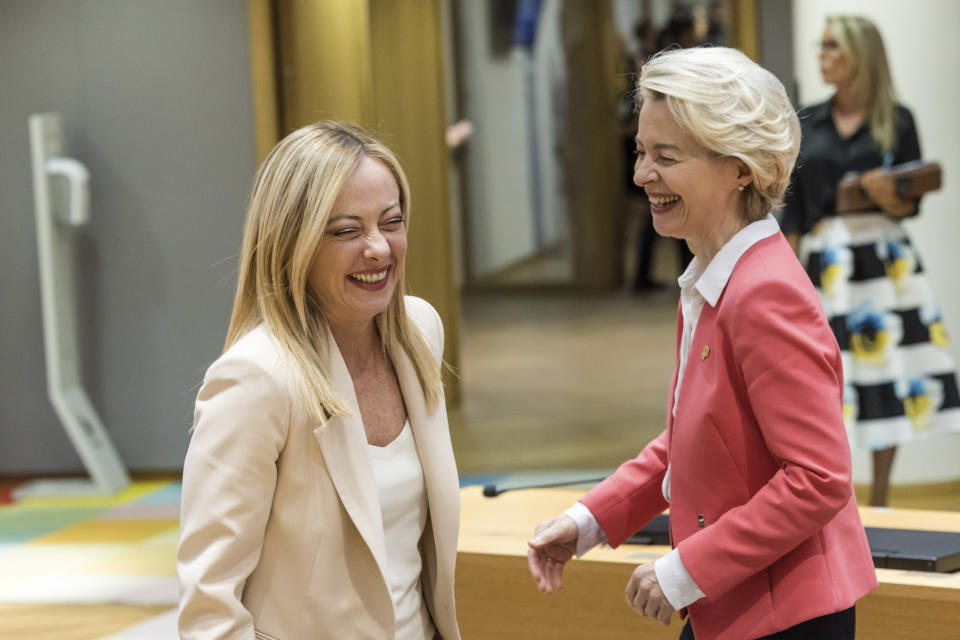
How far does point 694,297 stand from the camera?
5.99 ft

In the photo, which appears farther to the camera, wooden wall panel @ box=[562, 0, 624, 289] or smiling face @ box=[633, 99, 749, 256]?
wooden wall panel @ box=[562, 0, 624, 289]

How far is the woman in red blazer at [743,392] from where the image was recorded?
1.63 metres

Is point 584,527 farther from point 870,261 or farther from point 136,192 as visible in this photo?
point 136,192

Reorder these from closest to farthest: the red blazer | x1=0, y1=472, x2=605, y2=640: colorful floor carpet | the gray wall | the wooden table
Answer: the red blazer, the wooden table, x1=0, y1=472, x2=605, y2=640: colorful floor carpet, the gray wall

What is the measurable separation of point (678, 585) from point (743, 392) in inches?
10.6

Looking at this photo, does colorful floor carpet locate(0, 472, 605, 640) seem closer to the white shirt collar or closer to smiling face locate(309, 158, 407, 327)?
smiling face locate(309, 158, 407, 327)

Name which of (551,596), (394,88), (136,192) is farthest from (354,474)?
(394,88)

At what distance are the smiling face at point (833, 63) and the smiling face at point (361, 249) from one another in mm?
3297

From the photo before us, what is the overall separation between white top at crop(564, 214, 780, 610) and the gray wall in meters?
4.44

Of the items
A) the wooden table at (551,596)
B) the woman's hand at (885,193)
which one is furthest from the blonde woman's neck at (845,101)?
the wooden table at (551,596)

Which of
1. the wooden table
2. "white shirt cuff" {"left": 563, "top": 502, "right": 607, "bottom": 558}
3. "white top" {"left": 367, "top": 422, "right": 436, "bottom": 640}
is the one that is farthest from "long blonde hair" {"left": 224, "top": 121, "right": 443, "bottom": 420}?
the wooden table

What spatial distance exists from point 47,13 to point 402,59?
1793mm

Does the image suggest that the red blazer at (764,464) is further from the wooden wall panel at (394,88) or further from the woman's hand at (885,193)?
the wooden wall panel at (394,88)

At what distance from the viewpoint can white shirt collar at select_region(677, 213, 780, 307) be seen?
68.1 inches
